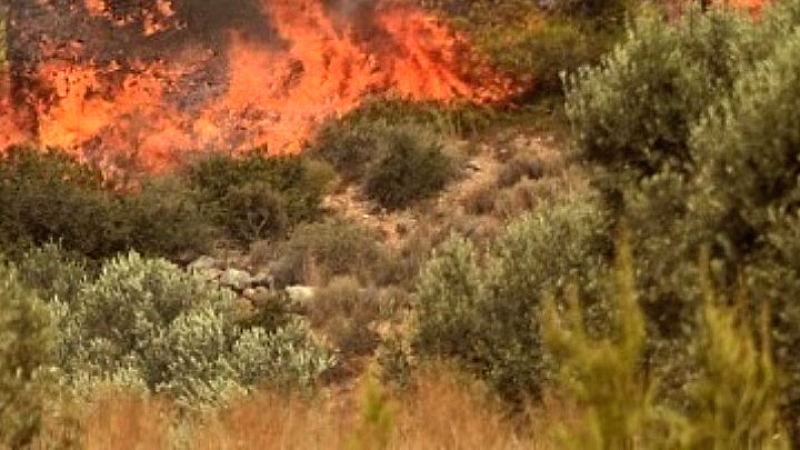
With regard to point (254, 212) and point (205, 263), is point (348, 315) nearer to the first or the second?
point (205, 263)

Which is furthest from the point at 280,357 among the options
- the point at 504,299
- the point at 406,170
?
the point at 406,170

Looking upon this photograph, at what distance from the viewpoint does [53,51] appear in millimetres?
20109

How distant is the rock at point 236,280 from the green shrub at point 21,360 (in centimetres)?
778

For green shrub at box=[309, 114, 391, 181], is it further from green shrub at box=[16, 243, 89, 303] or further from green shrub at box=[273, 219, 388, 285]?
green shrub at box=[16, 243, 89, 303]

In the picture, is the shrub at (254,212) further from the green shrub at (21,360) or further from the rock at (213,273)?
the green shrub at (21,360)

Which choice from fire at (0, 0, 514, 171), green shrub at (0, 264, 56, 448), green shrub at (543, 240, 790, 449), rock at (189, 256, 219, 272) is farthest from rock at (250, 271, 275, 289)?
green shrub at (543, 240, 790, 449)

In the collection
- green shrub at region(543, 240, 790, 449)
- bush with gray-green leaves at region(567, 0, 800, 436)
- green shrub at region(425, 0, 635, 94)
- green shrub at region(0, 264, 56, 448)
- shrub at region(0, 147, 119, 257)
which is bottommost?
shrub at region(0, 147, 119, 257)

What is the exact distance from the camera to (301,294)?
49.1 feet

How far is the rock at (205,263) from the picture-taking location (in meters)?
16.2

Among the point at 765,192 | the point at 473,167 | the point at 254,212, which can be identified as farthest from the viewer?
the point at 473,167

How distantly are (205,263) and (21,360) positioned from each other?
9620mm

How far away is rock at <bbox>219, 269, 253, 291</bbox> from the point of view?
15.6m

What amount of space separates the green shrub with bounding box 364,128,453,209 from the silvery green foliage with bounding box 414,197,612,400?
6.97 metres

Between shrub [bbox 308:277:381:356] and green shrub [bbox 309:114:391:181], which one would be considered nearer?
shrub [bbox 308:277:381:356]
